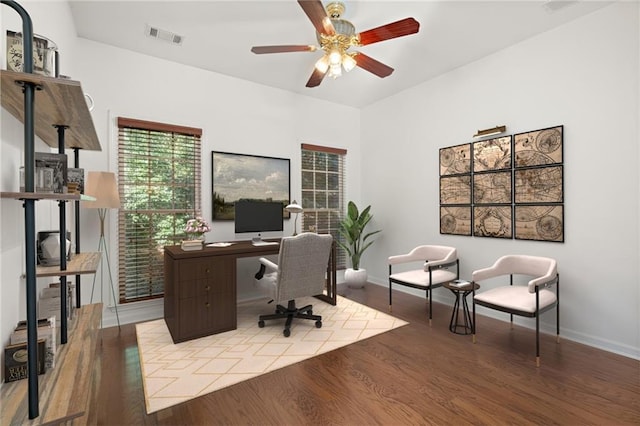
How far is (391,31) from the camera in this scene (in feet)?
7.93

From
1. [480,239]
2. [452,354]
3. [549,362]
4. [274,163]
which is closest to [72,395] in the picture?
[452,354]

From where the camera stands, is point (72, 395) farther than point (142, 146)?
No

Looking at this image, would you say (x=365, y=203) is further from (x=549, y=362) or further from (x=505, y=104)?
(x=549, y=362)

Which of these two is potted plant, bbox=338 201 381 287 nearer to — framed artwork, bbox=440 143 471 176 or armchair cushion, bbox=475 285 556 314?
framed artwork, bbox=440 143 471 176

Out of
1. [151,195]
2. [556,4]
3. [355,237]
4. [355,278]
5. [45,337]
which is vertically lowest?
[355,278]

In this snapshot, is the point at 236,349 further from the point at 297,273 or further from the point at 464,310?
the point at 464,310

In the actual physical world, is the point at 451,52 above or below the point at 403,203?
above

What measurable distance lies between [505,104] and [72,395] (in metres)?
4.30

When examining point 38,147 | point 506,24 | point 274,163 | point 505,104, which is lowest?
point 38,147

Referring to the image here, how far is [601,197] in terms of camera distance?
9.19ft

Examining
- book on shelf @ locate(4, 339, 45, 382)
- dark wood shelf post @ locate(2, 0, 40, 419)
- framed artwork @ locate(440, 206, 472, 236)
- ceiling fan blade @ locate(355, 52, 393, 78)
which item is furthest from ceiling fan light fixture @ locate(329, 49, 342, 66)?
book on shelf @ locate(4, 339, 45, 382)

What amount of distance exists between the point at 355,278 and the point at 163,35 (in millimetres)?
4009

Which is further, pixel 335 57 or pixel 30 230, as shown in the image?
pixel 335 57

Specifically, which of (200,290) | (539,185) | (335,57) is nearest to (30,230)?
(200,290)
